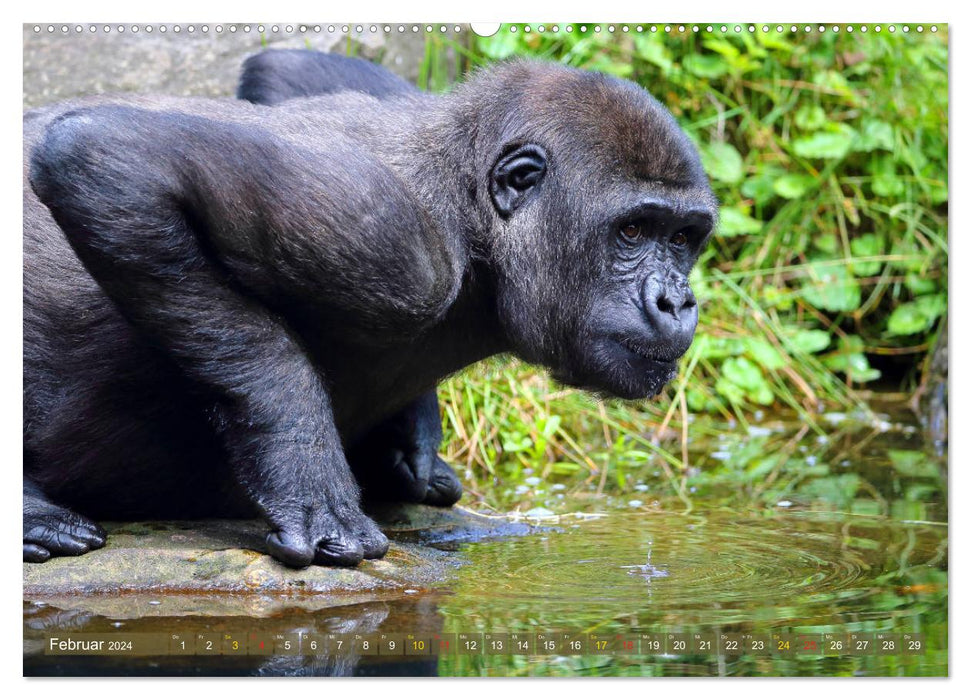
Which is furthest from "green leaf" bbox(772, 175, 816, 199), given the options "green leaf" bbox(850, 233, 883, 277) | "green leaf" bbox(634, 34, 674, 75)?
"green leaf" bbox(634, 34, 674, 75)

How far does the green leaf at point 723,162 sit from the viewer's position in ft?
22.3

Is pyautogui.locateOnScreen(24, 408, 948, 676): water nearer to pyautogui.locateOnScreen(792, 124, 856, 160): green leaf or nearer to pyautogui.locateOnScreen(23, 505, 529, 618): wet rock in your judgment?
pyautogui.locateOnScreen(23, 505, 529, 618): wet rock

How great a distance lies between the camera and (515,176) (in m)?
3.82

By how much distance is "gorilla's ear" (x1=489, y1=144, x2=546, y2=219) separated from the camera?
3795 mm

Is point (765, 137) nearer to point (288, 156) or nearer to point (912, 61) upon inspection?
point (912, 61)

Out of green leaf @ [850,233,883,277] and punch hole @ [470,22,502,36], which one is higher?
green leaf @ [850,233,883,277]

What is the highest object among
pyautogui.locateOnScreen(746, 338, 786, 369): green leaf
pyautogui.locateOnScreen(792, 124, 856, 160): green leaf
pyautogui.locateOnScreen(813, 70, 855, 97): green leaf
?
pyautogui.locateOnScreen(813, 70, 855, 97): green leaf

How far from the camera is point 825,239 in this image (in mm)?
6977

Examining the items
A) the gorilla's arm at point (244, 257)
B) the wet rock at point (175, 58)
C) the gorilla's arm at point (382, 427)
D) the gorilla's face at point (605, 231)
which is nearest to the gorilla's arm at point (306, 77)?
the gorilla's arm at point (382, 427)

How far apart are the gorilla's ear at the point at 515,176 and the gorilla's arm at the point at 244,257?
0.30 metres

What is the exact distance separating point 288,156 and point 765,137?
4014 mm

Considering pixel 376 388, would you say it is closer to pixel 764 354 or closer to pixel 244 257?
pixel 244 257

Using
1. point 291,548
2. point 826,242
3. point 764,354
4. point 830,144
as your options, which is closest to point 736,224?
point 826,242

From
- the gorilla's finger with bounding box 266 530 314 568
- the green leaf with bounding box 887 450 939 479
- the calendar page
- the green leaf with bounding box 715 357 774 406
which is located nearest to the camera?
the calendar page
